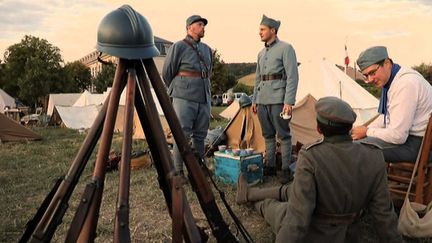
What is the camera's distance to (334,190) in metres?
2.37

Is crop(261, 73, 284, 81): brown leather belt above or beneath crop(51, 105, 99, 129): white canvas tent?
above

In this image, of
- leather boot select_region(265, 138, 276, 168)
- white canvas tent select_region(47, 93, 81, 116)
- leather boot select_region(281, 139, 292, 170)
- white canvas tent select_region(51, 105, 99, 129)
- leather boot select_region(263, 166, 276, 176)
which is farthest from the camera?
white canvas tent select_region(47, 93, 81, 116)

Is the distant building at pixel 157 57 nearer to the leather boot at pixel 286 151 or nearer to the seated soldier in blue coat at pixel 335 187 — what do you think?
the seated soldier in blue coat at pixel 335 187

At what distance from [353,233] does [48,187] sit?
4.26m

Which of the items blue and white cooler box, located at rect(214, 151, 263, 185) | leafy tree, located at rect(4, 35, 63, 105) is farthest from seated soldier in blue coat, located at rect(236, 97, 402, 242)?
leafy tree, located at rect(4, 35, 63, 105)

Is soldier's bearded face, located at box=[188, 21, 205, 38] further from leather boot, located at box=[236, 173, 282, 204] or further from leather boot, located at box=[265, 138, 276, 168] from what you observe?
leather boot, located at box=[236, 173, 282, 204]

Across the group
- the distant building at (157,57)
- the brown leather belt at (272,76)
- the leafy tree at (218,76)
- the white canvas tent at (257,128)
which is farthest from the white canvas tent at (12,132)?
the leafy tree at (218,76)

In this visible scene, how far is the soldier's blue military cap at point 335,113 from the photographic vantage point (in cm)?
240

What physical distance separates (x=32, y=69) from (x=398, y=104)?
4024 centimetres

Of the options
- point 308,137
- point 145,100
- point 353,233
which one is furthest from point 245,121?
point 145,100

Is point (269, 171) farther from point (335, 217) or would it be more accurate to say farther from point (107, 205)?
point (335, 217)

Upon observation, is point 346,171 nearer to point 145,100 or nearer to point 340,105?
point 340,105

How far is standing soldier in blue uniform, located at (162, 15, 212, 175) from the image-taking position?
4.75 m

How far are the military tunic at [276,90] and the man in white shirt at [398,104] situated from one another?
4.93ft
